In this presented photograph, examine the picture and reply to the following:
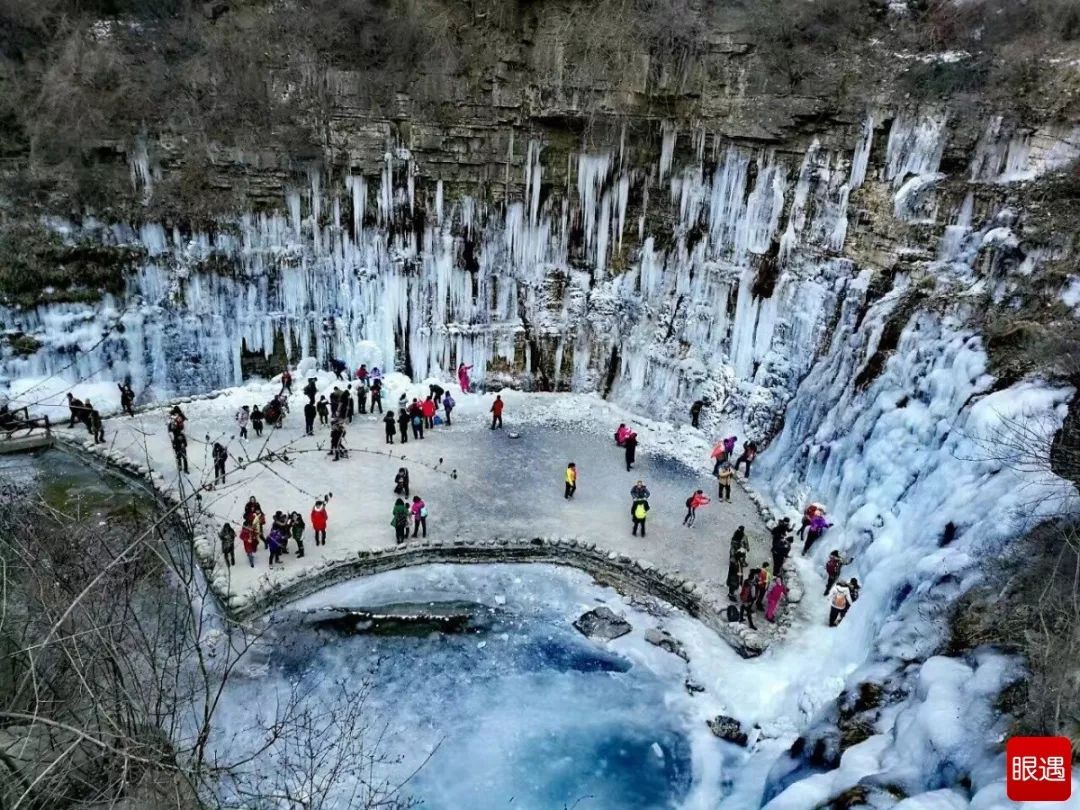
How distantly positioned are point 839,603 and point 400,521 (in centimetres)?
726

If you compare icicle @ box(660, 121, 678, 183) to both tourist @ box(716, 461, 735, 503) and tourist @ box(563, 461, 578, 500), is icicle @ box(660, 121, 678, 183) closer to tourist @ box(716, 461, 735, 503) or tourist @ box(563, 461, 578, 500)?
tourist @ box(716, 461, 735, 503)

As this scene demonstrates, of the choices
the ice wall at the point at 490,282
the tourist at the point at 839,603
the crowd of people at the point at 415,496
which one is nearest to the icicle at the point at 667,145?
the ice wall at the point at 490,282

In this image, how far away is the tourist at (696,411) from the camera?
18.8 m

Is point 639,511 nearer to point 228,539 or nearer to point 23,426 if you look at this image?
point 228,539

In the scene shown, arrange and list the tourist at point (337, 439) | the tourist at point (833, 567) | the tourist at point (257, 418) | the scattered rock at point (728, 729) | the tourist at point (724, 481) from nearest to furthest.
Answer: the scattered rock at point (728, 729) < the tourist at point (833, 567) < the tourist at point (724, 481) < the tourist at point (337, 439) < the tourist at point (257, 418)

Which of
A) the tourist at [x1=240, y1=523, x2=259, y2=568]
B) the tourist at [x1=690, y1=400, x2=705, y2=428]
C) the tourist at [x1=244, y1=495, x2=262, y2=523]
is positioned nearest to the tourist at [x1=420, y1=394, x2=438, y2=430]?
the tourist at [x1=244, y1=495, x2=262, y2=523]

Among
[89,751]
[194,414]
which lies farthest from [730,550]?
[194,414]

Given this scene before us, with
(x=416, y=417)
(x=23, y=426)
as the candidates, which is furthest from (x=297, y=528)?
(x=23, y=426)

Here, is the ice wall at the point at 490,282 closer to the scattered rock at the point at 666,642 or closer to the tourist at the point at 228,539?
the scattered rock at the point at 666,642

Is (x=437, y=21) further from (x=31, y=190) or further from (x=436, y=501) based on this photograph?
(x=436, y=501)

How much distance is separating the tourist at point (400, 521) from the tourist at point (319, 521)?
47.4 inches

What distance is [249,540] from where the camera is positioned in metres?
13.0

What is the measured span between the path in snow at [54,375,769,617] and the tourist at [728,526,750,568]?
1.74 feet

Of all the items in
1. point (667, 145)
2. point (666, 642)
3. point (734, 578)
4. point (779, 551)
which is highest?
point (667, 145)
